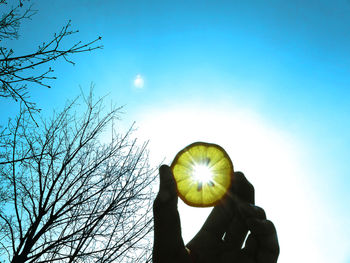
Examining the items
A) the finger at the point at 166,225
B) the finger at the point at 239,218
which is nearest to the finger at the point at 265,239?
the finger at the point at 239,218

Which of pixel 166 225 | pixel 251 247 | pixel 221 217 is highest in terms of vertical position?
pixel 221 217

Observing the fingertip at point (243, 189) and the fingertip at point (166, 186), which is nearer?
the fingertip at point (166, 186)

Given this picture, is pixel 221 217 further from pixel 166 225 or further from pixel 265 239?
pixel 166 225

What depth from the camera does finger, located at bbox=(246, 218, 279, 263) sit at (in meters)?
1.19

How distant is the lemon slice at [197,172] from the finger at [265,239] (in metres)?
0.44

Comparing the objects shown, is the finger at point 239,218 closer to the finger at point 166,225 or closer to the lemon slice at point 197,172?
the lemon slice at point 197,172

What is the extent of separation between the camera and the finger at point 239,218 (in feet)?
4.92

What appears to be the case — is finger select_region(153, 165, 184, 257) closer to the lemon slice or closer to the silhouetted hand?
the silhouetted hand

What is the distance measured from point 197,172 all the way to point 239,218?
0.45 metres

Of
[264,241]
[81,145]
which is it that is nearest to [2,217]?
[81,145]

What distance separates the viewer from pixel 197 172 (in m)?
1.74

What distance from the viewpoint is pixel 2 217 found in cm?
494

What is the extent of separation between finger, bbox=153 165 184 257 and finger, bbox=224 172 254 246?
50cm

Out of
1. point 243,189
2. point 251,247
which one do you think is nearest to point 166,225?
point 251,247
